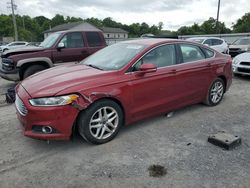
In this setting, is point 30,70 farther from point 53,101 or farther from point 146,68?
point 146,68

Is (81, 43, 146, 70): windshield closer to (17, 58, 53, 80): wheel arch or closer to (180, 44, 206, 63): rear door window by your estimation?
(180, 44, 206, 63): rear door window

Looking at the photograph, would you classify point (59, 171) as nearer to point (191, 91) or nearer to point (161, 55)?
point (161, 55)

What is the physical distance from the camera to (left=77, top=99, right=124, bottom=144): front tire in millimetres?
3420

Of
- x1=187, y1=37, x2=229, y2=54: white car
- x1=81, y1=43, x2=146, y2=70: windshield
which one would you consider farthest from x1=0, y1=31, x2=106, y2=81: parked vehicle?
x1=187, y1=37, x2=229, y2=54: white car

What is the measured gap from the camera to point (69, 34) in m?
8.12

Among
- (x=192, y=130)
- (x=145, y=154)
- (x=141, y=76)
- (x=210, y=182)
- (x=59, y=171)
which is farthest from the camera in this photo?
(x=192, y=130)

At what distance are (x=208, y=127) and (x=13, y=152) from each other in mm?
3311

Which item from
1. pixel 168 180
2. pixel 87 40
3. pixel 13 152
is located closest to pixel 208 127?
pixel 168 180

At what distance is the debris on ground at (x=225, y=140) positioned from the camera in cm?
353

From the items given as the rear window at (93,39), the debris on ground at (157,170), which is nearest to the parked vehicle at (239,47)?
the rear window at (93,39)

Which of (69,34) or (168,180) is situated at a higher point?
(69,34)

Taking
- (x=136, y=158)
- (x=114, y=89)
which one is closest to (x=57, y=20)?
(x=114, y=89)

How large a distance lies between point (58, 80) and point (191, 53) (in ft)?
9.21

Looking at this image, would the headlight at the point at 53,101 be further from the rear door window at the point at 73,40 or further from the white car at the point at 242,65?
the white car at the point at 242,65
